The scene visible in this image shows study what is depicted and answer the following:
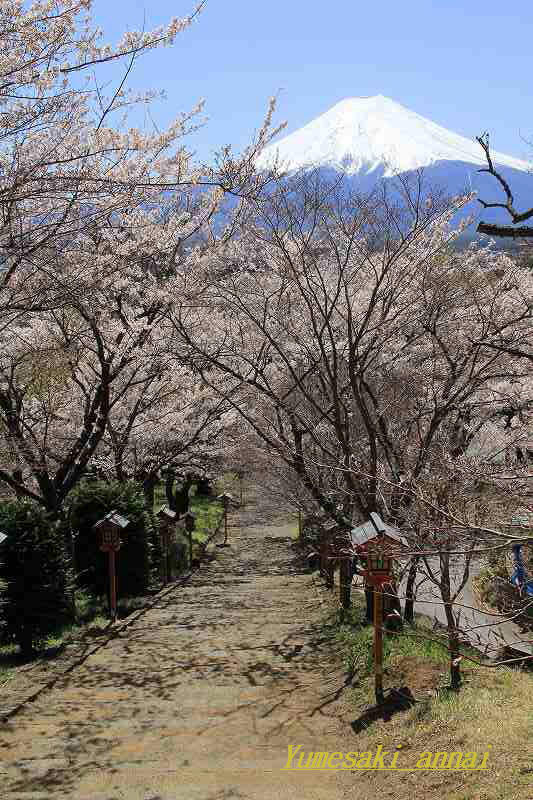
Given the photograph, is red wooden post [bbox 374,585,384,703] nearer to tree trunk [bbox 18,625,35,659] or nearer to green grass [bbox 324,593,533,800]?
green grass [bbox 324,593,533,800]

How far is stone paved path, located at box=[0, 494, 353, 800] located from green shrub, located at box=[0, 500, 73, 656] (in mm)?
899

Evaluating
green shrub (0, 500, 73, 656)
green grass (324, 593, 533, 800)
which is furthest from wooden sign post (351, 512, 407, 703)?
green shrub (0, 500, 73, 656)

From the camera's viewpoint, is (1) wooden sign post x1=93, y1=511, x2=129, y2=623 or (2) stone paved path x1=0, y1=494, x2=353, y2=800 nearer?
(2) stone paved path x1=0, y1=494, x2=353, y2=800

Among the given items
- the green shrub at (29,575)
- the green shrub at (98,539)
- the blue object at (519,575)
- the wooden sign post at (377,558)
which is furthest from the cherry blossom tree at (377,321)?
the green shrub at (98,539)

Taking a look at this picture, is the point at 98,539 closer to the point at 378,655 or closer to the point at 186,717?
the point at 186,717

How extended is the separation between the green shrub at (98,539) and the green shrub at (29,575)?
9.60ft

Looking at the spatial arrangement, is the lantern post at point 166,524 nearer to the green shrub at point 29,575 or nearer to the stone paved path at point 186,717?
the stone paved path at point 186,717

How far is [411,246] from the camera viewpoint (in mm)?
8734

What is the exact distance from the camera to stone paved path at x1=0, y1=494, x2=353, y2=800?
4840mm

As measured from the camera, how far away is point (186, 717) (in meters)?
6.27

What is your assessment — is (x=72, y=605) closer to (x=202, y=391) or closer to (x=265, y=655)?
(x=265, y=655)

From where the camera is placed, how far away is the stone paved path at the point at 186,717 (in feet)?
15.9

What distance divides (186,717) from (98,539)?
20.9ft
